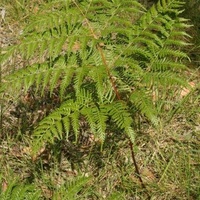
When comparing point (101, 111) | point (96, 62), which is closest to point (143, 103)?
point (101, 111)

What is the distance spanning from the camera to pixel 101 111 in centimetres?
234

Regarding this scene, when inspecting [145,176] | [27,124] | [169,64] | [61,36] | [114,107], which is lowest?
[145,176]

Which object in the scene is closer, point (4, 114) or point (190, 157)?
point (190, 157)

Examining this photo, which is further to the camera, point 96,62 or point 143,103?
point 96,62

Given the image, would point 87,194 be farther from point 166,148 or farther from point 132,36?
point 132,36

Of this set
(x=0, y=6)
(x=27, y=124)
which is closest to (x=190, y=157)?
(x=27, y=124)

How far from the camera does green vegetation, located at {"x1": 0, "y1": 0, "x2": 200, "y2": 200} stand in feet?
7.64

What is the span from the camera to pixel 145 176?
2871 millimetres

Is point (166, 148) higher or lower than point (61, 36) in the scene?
lower

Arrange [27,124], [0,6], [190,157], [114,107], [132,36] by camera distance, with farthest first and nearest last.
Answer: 1. [0,6]
2. [27,124]
3. [190,157]
4. [132,36]
5. [114,107]

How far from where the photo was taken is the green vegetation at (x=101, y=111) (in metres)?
2.33

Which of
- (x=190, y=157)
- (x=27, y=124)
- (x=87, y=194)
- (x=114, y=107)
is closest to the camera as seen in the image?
(x=114, y=107)

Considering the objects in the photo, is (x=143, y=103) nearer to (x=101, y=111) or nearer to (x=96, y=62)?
(x=101, y=111)

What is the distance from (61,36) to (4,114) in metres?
1.07
